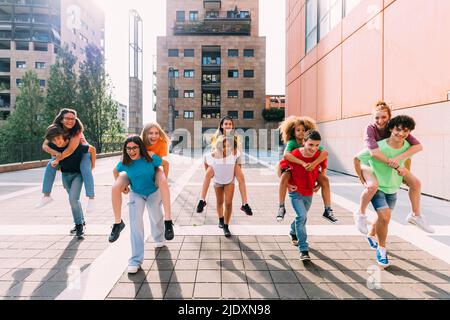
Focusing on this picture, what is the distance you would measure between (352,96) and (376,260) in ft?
36.9

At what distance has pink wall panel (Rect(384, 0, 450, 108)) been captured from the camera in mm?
8477

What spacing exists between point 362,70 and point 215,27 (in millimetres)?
43128

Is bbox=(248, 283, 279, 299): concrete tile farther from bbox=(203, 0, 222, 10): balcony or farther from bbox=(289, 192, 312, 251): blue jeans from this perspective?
bbox=(203, 0, 222, 10): balcony

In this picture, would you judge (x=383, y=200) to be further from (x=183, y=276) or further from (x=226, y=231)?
(x=183, y=276)

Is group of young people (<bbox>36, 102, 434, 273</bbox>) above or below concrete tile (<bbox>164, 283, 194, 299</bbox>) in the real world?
above

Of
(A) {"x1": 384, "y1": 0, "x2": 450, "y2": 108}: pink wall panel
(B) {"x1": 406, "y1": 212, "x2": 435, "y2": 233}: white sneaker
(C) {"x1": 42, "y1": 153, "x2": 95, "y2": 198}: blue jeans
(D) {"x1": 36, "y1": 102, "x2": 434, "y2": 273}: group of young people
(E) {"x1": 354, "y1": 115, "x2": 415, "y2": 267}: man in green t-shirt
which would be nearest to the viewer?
(E) {"x1": 354, "y1": 115, "x2": 415, "y2": 267}: man in green t-shirt

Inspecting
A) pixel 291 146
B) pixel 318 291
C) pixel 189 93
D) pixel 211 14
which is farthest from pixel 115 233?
pixel 211 14

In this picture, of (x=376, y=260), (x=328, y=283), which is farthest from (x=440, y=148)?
(x=328, y=283)

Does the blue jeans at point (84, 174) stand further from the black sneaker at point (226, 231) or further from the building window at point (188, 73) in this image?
the building window at point (188, 73)

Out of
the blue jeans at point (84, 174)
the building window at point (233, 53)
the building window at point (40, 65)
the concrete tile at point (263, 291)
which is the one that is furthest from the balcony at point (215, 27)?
the concrete tile at point (263, 291)

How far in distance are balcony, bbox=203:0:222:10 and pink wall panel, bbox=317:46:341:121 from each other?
134ft

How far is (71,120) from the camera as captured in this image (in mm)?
4816

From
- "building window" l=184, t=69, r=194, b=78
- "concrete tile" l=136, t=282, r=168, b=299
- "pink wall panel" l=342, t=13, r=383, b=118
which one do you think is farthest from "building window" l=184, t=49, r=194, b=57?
"concrete tile" l=136, t=282, r=168, b=299

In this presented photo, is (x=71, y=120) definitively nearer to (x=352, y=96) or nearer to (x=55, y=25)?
(x=352, y=96)
